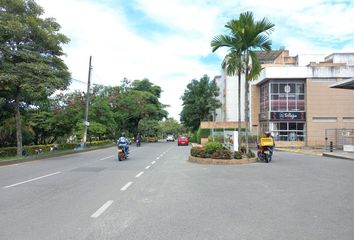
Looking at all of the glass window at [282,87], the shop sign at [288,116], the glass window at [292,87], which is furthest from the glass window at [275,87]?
the shop sign at [288,116]

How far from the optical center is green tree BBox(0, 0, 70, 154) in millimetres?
22500

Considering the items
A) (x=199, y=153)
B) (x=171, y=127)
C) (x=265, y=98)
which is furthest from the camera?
(x=171, y=127)

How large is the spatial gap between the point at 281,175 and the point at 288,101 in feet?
106

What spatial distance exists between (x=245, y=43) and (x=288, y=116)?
2575cm

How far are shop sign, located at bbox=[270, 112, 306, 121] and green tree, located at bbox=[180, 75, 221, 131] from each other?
68.9ft

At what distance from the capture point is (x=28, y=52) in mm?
23594

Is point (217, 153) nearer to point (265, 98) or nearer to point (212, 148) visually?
point (212, 148)

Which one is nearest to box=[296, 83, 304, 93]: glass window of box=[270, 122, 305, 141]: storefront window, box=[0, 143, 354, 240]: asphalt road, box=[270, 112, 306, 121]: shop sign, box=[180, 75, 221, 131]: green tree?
box=[270, 112, 306, 121]: shop sign

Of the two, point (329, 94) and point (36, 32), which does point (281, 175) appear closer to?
point (36, 32)

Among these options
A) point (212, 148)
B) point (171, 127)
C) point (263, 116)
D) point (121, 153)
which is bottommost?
point (121, 153)

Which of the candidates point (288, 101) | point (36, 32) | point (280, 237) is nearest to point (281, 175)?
point (280, 237)

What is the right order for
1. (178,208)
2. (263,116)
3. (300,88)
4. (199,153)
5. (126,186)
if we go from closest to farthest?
(178,208)
(126,186)
(199,153)
(300,88)
(263,116)

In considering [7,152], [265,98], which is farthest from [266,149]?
[265,98]

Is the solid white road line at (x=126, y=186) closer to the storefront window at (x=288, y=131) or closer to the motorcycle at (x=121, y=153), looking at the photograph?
the motorcycle at (x=121, y=153)
